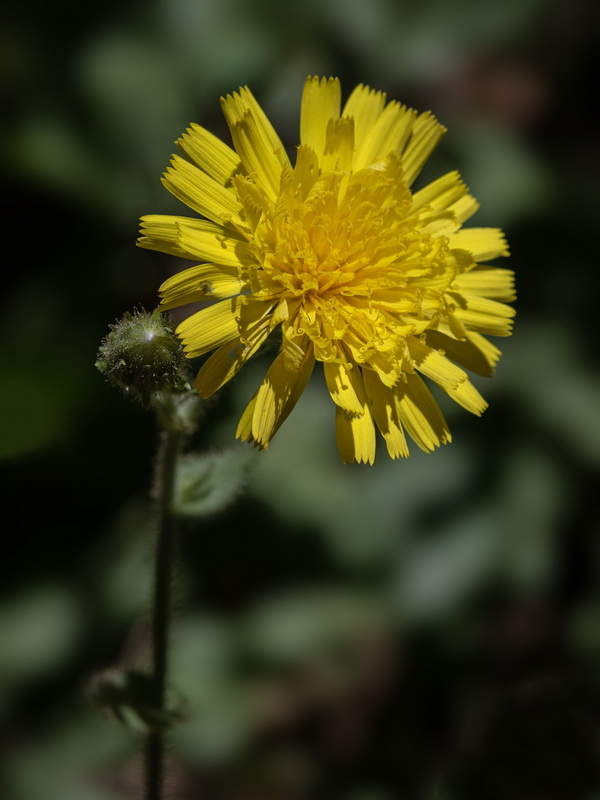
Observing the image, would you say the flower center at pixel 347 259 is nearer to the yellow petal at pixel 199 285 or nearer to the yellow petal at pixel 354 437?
the yellow petal at pixel 199 285

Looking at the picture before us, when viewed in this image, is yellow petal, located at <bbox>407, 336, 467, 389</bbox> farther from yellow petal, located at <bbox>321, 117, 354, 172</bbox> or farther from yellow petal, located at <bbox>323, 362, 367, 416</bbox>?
yellow petal, located at <bbox>321, 117, 354, 172</bbox>

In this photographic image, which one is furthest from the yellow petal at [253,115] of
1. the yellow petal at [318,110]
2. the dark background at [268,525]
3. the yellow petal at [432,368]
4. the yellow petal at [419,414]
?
the dark background at [268,525]

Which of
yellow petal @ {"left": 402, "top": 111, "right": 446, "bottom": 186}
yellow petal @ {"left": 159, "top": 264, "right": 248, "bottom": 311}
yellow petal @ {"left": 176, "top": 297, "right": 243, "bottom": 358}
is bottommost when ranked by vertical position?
yellow petal @ {"left": 176, "top": 297, "right": 243, "bottom": 358}

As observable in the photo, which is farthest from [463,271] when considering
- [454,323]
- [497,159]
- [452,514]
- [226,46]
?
[226,46]

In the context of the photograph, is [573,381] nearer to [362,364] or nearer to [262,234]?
[362,364]

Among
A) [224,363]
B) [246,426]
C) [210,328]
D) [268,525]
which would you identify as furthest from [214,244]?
[268,525]

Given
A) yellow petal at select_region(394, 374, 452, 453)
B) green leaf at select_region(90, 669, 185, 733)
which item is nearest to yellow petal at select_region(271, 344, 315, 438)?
yellow petal at select_region(394, 374, 452, 453)
